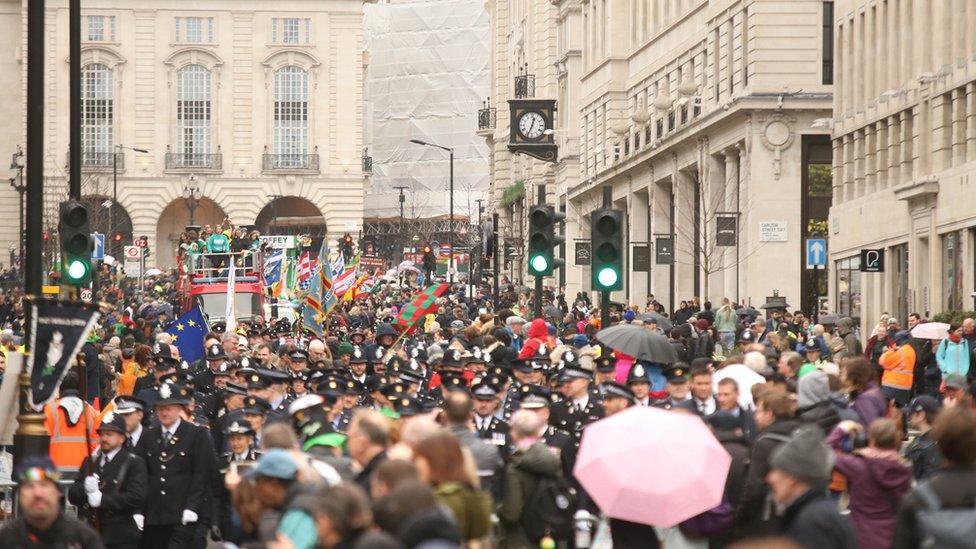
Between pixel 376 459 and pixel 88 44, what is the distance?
10131 centimetres

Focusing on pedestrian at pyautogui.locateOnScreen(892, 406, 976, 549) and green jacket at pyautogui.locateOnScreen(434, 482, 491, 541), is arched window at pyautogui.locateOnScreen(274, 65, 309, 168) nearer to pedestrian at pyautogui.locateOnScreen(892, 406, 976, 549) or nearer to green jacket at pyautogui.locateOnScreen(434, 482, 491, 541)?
green jacket at pyautogui.locateOnScreen(434, 482, 491, 541)

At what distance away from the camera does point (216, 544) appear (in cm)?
1939

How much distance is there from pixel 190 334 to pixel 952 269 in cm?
1634

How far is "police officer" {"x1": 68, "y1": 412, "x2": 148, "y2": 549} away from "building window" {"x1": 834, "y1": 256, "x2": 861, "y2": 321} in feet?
110

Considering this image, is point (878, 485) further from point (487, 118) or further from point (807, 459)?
point (487, 118)

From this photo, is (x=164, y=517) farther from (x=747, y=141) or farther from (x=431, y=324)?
(x=747, y=141)

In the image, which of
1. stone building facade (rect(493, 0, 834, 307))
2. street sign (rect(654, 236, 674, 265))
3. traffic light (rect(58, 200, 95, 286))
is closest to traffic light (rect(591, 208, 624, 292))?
traffic light (rect(58, 200, 95, 286))

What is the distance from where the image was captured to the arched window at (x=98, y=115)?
364ft

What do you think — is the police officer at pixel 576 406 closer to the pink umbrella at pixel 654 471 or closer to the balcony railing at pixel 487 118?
the pink umbrella at pixel 654 471

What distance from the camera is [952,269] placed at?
4059 centimetres

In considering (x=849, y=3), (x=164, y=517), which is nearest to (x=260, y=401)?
(x=164, y=517)

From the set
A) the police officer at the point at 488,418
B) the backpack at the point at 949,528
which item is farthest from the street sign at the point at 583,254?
the backpack at the point at 949,528

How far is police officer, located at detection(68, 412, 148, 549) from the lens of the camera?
52.7ft

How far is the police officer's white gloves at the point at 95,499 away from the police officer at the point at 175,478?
542mm
